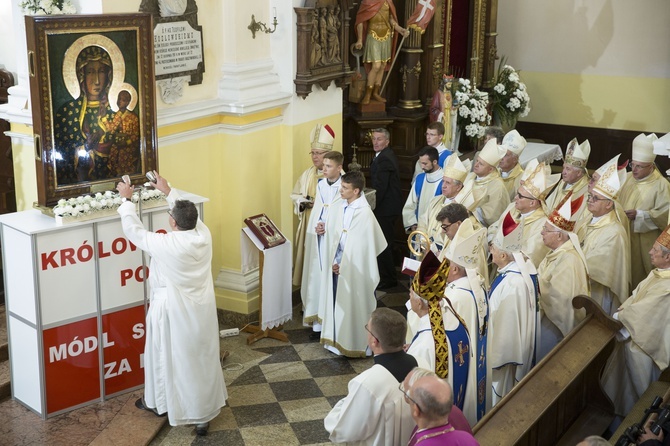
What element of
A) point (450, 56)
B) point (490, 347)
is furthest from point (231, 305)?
point (450, 56)

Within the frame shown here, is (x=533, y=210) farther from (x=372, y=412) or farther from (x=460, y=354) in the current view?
(x=372, y=412)

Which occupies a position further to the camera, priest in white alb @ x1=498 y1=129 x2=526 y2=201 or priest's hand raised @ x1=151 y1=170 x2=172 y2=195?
priest in white alb @ x1=498 y1=129 x2=526 y2=201

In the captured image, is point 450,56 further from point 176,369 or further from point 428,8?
point 176,369

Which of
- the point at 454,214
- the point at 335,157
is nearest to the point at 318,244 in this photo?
the point at 335,157

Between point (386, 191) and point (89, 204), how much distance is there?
3.90 m

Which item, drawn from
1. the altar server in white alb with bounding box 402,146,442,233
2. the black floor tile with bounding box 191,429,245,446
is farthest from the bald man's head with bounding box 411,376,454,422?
the altar server in white alb with bounding box 402,146,442,233

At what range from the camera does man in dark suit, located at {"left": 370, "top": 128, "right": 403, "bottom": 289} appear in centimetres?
965

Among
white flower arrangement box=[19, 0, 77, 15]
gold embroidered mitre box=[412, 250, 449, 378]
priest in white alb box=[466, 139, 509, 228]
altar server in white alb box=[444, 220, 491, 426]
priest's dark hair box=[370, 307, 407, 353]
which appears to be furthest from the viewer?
priest in white alb box=[466, 139, 509, 228]

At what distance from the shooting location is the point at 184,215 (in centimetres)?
627

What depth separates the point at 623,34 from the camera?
14219 mm

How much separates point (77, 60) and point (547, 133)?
10.2 meters

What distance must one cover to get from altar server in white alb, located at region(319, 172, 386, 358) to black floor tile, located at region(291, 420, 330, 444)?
123 centimetres

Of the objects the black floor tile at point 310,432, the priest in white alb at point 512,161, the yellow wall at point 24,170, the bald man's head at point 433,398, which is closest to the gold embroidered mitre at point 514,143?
the priest in white alb at point 512,161

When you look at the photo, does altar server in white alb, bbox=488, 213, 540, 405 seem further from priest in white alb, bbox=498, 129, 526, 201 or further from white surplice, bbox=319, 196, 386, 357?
priest in white alb, bbox=498, 129, 526, 201
